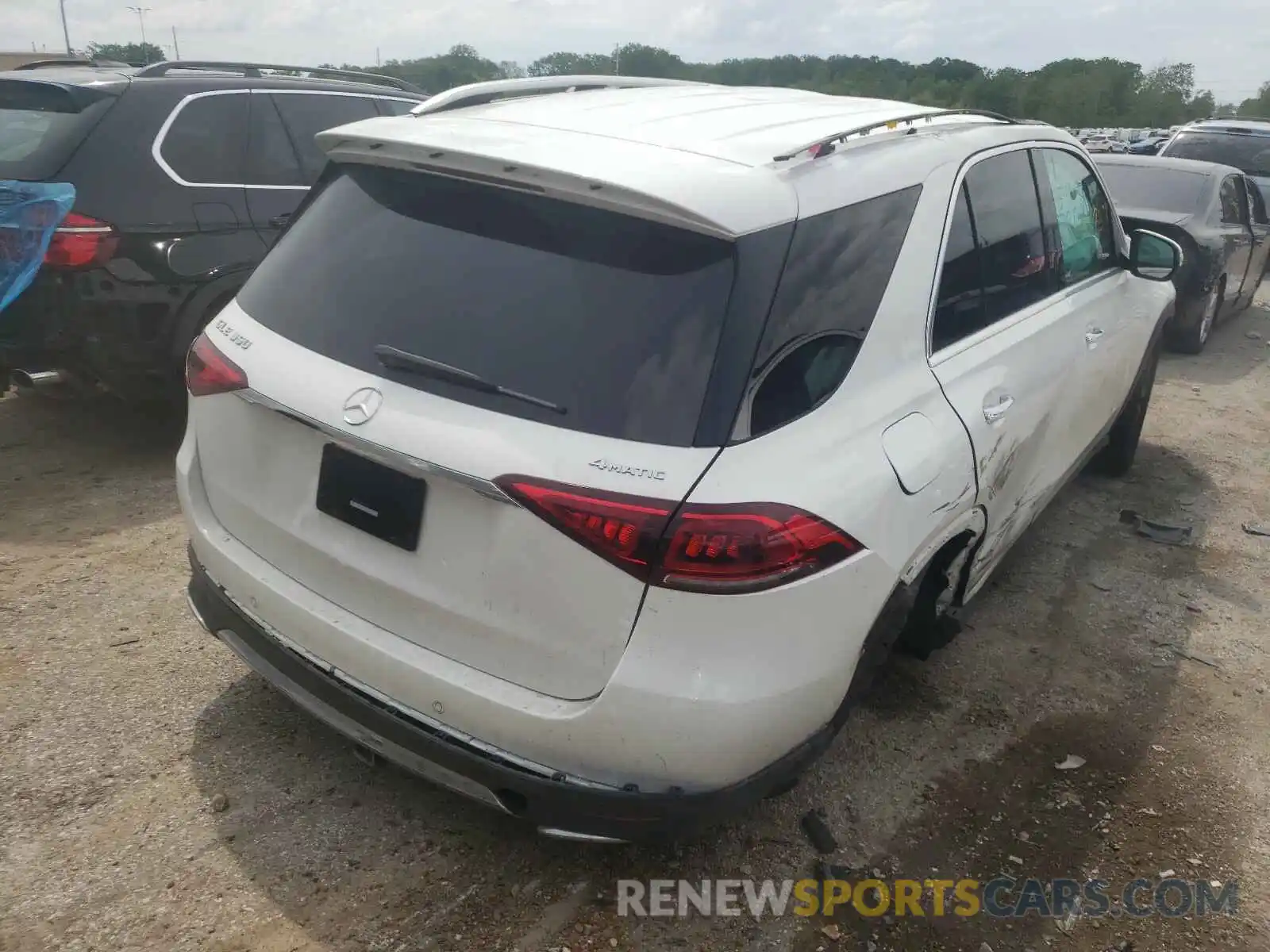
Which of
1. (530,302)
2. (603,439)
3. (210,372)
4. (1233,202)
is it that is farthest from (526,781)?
(1233,202)

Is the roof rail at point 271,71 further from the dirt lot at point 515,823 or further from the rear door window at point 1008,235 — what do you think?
the rear door window at point 1008,235

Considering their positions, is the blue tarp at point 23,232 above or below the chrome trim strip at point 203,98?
below

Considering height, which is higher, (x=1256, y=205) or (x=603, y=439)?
(x=603, y=439)

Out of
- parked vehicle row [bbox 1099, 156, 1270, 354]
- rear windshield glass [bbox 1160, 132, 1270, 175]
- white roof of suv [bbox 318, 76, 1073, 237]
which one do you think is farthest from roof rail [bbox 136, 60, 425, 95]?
rear windshield glass [bbox 1160, 132, 1270, 175]

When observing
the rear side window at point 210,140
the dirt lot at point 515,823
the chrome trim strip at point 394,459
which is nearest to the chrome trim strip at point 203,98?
the rear side window at point 210,140

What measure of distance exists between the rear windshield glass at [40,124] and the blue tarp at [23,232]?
0.88 ft

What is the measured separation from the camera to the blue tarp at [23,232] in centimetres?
406

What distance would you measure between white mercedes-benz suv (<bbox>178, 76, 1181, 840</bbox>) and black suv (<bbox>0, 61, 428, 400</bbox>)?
2.12 meters

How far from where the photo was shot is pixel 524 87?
3303mm

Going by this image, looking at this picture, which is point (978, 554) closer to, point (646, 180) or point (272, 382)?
point (646, 180)

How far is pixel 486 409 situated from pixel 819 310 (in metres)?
0.78

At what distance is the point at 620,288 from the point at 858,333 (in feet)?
2.01

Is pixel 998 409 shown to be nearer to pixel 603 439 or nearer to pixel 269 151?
pixel 603 439

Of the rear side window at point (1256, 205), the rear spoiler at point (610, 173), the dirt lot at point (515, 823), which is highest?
the rear spoiler at point (610, 173)
